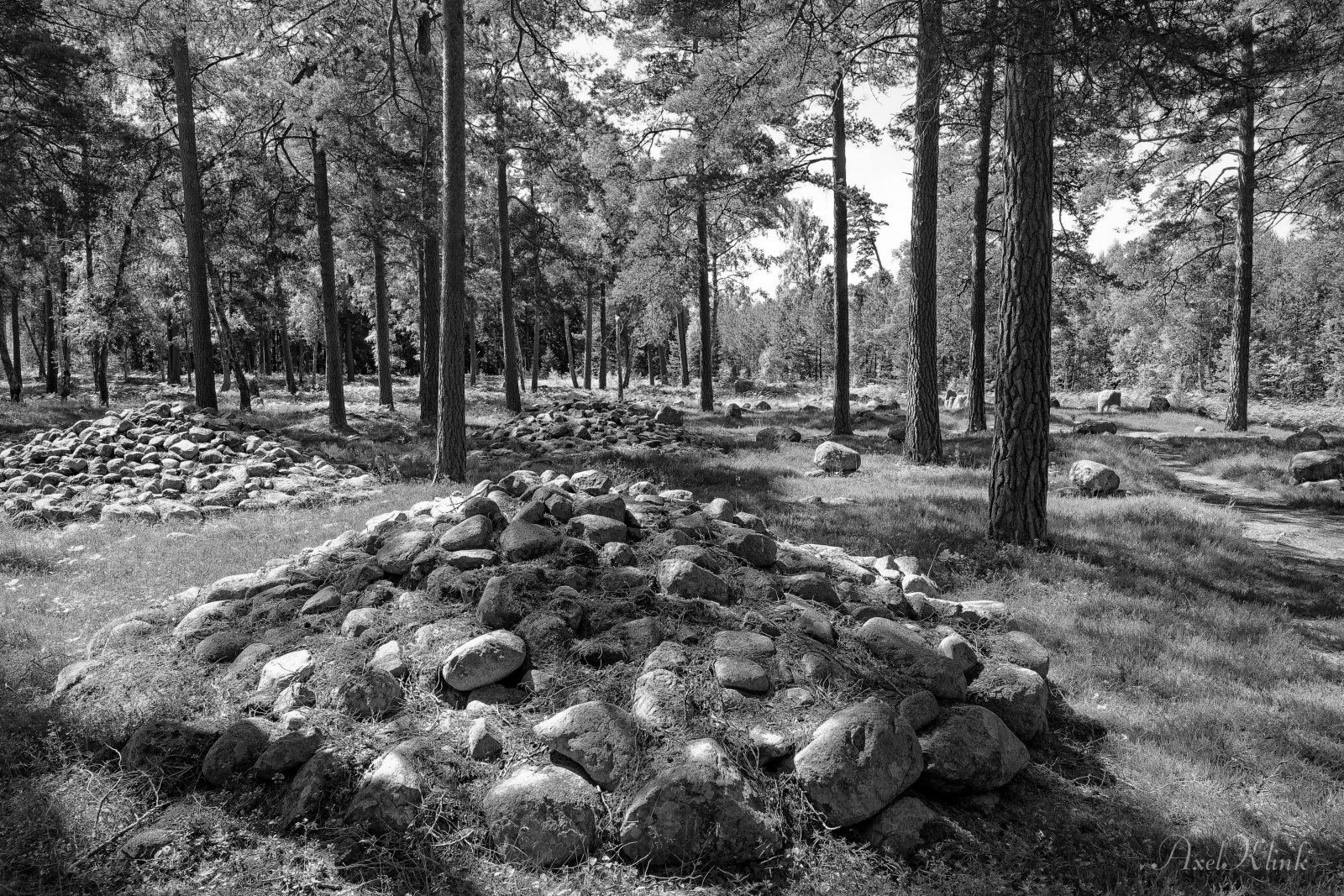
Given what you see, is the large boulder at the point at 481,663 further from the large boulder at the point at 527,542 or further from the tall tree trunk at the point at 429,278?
the tall tree trunk at the point at 429,278

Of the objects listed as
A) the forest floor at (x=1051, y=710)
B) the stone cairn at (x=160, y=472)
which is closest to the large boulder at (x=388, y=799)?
the forest floor at (x=1051, y=710)

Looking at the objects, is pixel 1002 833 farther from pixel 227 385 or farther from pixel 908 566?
pixel 227 385

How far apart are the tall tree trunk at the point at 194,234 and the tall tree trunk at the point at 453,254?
8.06m

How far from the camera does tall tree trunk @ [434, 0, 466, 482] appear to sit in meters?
8.77

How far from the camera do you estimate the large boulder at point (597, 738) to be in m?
3.01

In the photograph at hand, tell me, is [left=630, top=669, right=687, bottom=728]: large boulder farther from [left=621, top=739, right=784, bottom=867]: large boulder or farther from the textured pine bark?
the textured pine bark

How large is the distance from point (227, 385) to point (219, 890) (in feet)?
112

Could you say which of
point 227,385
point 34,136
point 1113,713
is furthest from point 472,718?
point 227,385

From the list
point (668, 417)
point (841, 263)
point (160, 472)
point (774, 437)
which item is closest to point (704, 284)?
point (668, 417)

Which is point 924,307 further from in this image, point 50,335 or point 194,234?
point 50,335

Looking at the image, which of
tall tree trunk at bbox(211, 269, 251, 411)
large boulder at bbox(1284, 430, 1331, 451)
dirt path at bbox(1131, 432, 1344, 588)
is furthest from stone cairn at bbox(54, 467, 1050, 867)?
tall tree trunk at bbox(211, 269, 251, 411)

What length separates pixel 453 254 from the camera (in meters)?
9.20

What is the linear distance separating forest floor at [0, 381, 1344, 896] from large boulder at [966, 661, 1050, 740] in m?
0.15

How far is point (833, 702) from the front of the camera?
3.38 metres
